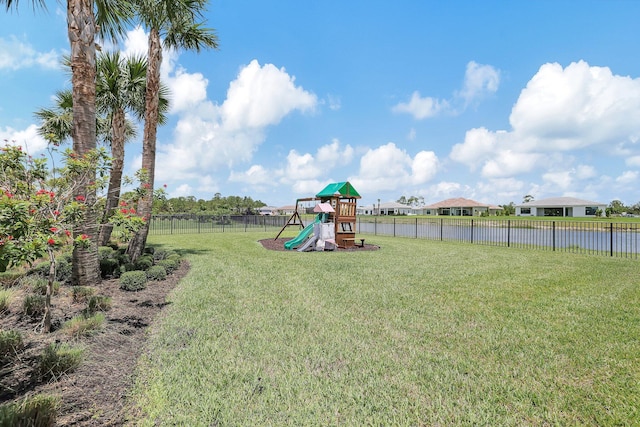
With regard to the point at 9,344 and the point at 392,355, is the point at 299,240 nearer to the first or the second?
the point at 392,355

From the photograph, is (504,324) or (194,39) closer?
(504,324)

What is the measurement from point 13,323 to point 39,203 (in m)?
1.70

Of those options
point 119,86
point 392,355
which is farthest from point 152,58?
point 392,355

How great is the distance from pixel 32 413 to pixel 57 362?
0.84m

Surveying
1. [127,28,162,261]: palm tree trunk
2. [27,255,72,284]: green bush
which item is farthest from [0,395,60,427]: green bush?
[127,28,162,261]: palm tree trunk

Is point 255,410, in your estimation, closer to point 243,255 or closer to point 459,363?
point 459,363

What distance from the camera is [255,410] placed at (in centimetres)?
231

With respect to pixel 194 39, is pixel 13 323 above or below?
below

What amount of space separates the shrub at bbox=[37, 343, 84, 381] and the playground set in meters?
9.56

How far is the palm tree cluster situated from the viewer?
5.71 meters

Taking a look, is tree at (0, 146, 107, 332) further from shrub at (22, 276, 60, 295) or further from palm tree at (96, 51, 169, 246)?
palm tree at (96, 51, 169, 246)

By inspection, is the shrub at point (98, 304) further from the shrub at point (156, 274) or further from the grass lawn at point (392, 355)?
the shrub at point (156, 274)

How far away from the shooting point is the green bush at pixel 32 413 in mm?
1917

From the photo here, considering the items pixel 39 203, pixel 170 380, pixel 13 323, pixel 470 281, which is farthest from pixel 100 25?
pixel 470 281
